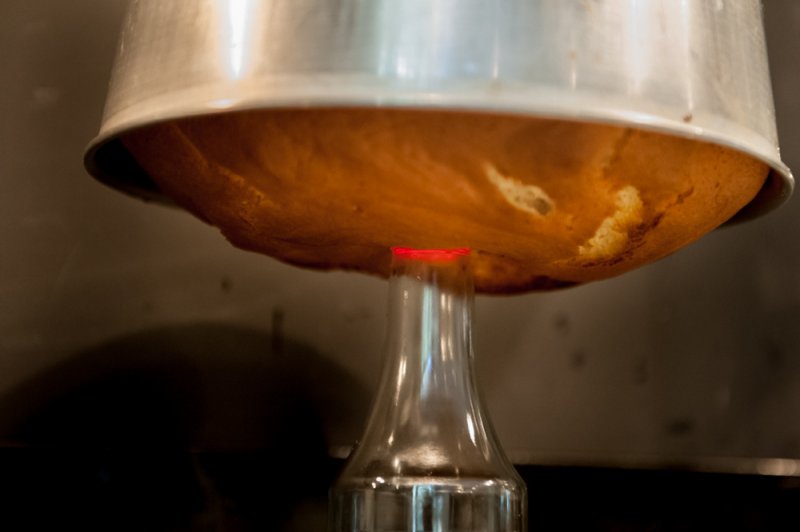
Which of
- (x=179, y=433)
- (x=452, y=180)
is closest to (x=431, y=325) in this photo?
(x=452, y=180)

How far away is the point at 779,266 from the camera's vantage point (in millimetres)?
864

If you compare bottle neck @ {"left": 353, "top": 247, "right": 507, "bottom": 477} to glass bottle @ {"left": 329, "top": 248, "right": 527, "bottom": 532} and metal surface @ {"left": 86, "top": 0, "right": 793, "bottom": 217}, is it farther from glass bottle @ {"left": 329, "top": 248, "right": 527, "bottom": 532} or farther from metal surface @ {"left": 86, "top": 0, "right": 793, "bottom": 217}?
metal surface @ {"left": 86, "top": 0, "right": 793, "bottom": 217}

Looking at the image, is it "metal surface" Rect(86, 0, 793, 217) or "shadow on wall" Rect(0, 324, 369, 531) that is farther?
"shadow on wall" Rect(0, 324, 369, 531)

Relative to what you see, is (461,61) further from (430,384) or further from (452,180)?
(430,384)

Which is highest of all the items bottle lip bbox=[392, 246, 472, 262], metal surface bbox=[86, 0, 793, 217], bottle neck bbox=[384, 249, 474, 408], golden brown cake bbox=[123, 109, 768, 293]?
metal surface bbox=[86, 0, 793, 217]

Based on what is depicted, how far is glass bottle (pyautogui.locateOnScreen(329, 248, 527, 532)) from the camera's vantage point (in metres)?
0.56

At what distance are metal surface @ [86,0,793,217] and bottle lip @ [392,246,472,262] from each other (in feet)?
0.69

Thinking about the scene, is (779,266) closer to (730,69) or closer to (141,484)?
(730,69)

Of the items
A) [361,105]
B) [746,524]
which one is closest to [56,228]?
[361,105]

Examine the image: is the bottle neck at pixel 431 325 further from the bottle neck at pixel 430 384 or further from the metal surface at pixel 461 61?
the metal surface at pixel 461 61

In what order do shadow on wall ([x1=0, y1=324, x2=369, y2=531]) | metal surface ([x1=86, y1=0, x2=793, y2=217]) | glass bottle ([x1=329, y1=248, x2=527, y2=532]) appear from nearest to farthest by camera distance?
metal surface ([x1=86, y1=0, x2=793, y2=217]) → glass bottle ([x1=329, y1=248, x2=527, y2=532]) → shadow on wall ([x1=0, y1=324, x2=369, y2=531])

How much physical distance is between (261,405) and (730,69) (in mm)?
A: 521

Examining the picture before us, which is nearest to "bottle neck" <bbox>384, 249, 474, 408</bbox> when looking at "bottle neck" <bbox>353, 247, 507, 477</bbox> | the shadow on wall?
"bottle neck" <bbox>353, 247, 507, 477</bbox>

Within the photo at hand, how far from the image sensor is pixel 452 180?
45 cm
